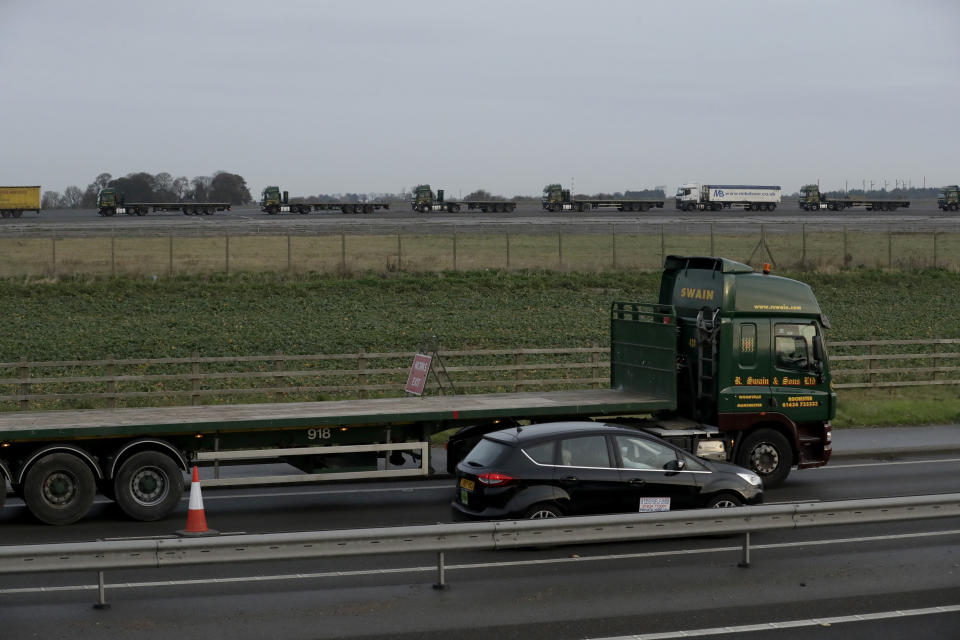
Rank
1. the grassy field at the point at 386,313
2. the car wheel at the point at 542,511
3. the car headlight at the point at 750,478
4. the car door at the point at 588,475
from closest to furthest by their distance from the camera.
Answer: the car wheel at the point at 542,511 → the car door at the point at 588,475 → the car headlight at the point at 750,478 → the grassy field at the point at 386,313

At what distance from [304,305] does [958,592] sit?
30.3m

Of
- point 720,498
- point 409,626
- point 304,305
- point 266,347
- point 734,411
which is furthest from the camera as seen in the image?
point 304,305

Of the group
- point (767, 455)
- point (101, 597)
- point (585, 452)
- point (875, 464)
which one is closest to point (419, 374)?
point (767, 455)

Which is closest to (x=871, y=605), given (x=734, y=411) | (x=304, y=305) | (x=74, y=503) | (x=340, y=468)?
(x=734, y=411)

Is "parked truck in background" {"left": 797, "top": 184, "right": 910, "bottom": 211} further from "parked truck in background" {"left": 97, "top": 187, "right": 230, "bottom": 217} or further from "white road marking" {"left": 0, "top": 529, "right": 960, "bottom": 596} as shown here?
"white road marking" {"left": 0, "top": 529, "right": 960, "bottom": 596}

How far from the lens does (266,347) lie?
30594 mm

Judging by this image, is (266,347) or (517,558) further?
(266,347)

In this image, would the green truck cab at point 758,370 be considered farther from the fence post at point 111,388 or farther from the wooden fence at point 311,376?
the fence post at point 111,388

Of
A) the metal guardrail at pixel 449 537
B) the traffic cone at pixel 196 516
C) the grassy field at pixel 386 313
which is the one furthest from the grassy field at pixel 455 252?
the metal guardrail at pixel 449 537

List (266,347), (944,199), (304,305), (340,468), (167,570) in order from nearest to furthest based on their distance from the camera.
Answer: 1. (167,570)
2. (340,468)
3. (266,347)
4. (304,305)
5. (944,199)

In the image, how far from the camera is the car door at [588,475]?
40.3 feet

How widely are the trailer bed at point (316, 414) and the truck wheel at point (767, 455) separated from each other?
1483 mm

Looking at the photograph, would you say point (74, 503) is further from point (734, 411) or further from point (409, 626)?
point (734, 411)

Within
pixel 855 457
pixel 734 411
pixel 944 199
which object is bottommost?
pixel 855 457
